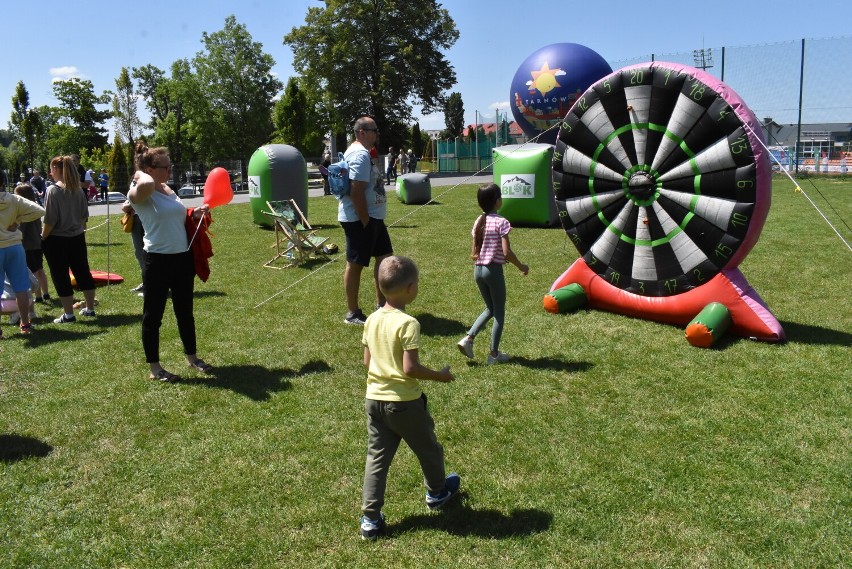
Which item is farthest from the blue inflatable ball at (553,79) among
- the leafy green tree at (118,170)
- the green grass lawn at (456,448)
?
the leafy green tree at (118,170)

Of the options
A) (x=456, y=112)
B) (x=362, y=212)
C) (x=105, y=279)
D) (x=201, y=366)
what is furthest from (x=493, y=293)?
(x=456, y=112)

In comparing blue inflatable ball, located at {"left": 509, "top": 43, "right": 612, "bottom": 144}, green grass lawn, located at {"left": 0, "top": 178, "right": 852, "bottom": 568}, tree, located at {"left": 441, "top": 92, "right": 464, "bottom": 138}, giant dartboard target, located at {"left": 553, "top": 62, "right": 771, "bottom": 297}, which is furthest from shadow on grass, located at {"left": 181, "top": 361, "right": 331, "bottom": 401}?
tree, located at {"left": 441, "top": 92, "right": 464, "bottom": 138}

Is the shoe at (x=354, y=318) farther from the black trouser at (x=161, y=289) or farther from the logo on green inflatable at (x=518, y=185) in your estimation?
the logo on green inflatable at (x=518, y=185)

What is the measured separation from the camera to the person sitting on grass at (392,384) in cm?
304

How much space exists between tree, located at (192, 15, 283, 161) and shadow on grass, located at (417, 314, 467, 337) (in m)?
48.9

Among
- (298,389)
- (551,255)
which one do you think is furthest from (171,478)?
(551,255)

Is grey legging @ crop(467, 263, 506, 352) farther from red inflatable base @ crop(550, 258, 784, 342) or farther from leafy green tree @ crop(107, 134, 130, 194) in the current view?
leafy green tree @ crop(107, 134, 130, 194)

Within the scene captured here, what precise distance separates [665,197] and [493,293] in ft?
7.40

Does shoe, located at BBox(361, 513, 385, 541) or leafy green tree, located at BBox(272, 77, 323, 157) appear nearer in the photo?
shoe, located at BBox(361, 513, 385, 541)

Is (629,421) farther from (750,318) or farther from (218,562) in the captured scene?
(218,562)

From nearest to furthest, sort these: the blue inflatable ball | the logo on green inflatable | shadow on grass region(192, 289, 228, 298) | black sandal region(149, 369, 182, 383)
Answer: black sandal region(149, 369, 182, 383)
shadow on grass region(192, 289, 228, 298)
the logo on green inflatable
the blue inflatable ball

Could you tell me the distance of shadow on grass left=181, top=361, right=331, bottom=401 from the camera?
16.7 ft

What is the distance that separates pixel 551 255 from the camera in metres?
10.4

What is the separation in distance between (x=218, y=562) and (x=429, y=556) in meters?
0.98
